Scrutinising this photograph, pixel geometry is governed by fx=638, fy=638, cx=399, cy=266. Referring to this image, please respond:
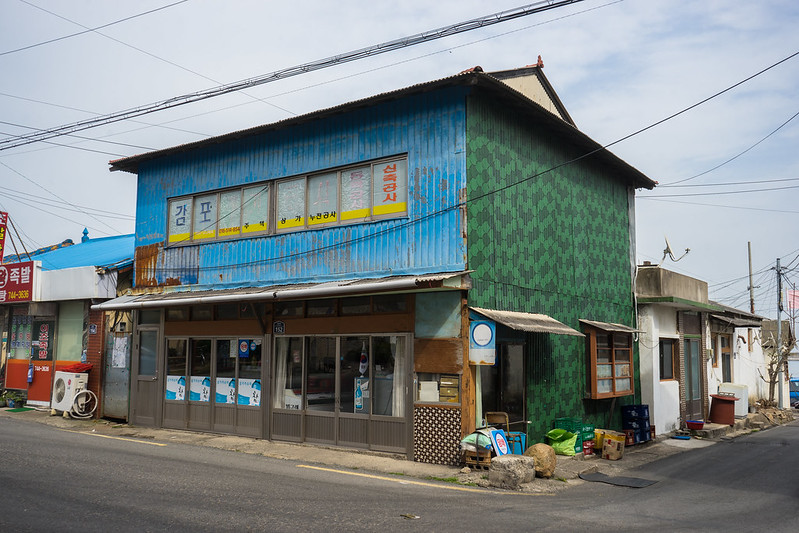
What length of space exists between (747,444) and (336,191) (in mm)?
13272

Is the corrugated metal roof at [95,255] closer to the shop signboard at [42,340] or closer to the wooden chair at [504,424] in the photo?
the shop signboard at [42,340]

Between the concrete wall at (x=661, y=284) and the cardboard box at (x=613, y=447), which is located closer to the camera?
the cardboard box at (x=613, y=447)

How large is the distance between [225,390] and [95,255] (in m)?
9.41

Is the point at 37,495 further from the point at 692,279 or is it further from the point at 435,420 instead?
the point at 692,279

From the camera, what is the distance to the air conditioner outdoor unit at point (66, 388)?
691 inches

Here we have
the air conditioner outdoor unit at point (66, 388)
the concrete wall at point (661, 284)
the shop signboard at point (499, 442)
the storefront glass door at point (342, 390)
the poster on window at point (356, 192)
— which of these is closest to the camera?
the shop signboard at point (499, 442)

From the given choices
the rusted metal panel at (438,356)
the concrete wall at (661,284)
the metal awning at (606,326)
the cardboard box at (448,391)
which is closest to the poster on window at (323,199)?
the rusted metal panel at (438,356)

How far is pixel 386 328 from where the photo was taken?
1268 cm

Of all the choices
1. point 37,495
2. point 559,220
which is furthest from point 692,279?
point 37,495

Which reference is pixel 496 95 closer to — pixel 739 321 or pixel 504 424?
pixel 504 424

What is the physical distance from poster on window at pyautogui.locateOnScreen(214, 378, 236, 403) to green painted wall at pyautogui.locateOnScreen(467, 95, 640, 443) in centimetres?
666

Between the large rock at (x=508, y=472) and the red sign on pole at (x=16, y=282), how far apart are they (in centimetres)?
1597

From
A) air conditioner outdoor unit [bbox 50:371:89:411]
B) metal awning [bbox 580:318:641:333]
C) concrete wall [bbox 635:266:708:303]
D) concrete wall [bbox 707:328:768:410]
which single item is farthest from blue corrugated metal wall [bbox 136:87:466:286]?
concrete wall [bbox 707:328:768:410]

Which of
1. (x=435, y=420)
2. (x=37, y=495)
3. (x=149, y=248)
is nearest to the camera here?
(x=37, y=495)
